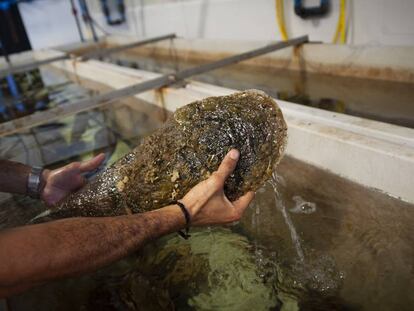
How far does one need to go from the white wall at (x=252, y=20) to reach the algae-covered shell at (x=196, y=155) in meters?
2.42

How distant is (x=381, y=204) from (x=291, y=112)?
2.55 feet

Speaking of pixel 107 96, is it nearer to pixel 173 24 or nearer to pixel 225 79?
pixel 225 79

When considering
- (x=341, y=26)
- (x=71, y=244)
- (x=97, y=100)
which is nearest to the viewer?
(x=71, y=244)

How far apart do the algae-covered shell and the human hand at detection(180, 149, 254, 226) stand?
7 cm

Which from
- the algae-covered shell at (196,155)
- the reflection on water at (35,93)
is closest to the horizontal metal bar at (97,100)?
the algae-covered shell at (196,155)

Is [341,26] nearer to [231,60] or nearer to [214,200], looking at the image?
[231,60]

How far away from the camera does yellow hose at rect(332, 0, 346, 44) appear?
11.6ft

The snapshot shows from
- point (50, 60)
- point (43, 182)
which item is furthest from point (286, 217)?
point (50, 60)

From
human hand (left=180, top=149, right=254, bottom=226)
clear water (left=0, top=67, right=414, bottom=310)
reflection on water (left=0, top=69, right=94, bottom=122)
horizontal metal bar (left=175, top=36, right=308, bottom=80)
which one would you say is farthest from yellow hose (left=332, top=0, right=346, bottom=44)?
reflection on water (left=0, top=69, right=94, bottom=122)

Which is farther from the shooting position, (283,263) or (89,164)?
(89,164)

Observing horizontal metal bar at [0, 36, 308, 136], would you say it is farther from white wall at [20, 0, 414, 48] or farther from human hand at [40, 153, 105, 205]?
human hand at [40, 153, 105, 205]

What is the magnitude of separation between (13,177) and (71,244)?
1073mm

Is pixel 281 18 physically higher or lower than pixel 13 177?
higher

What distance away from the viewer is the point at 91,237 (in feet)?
3.73
